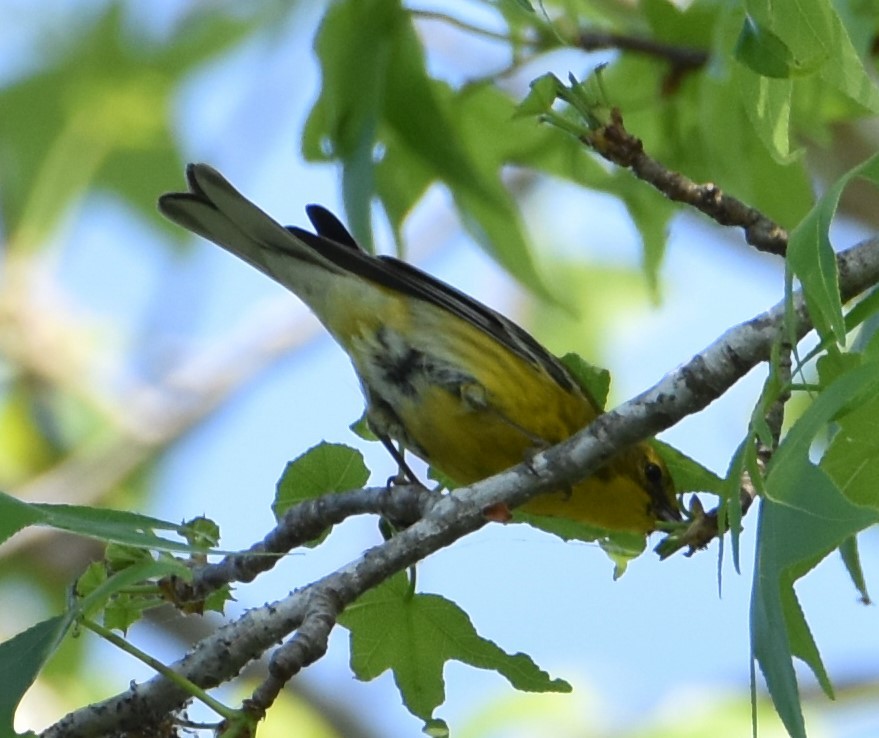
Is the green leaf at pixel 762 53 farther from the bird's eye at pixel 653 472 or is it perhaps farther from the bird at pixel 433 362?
the bird's eye at pixel 653 472

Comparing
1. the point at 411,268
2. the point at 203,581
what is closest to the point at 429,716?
the point at 203,581

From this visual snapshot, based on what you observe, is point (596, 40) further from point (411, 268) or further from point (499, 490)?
point (499, 490)

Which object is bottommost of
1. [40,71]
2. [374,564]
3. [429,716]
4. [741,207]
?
[429,716]

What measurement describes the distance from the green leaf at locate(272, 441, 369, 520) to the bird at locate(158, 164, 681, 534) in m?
0.90

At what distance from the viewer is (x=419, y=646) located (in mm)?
2930

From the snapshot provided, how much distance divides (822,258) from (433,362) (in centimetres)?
255

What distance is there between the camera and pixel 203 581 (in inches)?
118

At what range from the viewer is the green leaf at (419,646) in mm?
2830

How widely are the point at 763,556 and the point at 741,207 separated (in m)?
1.52

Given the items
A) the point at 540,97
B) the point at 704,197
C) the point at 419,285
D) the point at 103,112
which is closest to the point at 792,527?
the point at 540,97

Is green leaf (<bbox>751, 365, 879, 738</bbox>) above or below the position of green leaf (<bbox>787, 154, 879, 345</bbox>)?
below

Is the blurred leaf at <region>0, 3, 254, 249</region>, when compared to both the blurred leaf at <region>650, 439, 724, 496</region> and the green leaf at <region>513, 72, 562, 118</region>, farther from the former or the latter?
the blurred leaf at <region>650, 439, 724, 496</region>

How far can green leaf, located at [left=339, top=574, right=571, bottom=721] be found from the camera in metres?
2.83

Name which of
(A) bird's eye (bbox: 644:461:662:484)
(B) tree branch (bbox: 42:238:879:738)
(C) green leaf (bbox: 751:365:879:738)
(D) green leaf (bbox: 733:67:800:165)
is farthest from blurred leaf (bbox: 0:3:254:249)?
(C) green leaf (bbox: 751:365:879:738)
